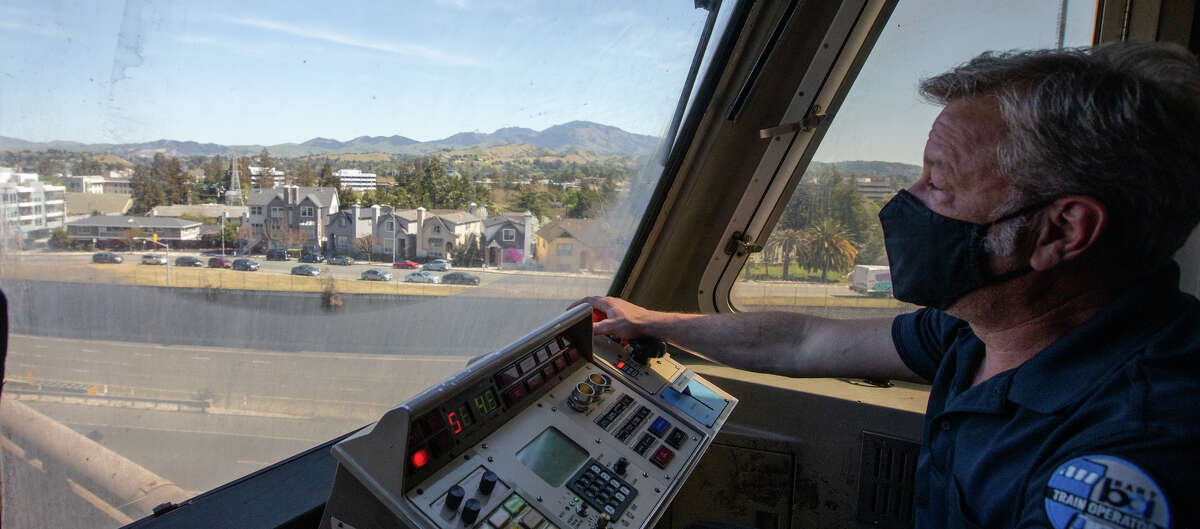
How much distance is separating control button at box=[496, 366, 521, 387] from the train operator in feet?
2.79

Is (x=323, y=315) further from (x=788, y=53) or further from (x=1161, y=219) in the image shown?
(x=1161, y=219)

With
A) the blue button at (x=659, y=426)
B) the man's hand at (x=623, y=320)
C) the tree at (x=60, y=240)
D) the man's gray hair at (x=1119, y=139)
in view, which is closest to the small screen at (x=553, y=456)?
the blue button at (x=659, y=426)

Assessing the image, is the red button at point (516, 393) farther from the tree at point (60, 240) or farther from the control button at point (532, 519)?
the tree at point (60, 240)

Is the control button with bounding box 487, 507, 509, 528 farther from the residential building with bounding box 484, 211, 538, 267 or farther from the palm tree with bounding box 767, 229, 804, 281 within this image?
the palm tree with bounding box 767, 229, 804, 281

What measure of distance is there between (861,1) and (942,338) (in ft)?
3.13

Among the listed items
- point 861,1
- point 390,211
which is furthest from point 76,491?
point 861,1

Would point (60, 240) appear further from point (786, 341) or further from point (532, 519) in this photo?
point (786, 341)

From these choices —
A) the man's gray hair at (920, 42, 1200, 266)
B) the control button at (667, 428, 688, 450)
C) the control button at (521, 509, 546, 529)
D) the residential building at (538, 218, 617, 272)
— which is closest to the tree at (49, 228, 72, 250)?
the control button at (521, 509, 546, 529)

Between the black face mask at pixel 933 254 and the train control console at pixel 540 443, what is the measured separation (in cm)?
70

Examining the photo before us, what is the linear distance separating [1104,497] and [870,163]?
1.46m

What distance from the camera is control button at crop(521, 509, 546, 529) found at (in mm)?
1161

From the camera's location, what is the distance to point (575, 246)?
7.02 feet

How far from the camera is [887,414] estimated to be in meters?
2.08

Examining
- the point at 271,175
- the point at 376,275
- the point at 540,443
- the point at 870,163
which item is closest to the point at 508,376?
the point at 540,443
